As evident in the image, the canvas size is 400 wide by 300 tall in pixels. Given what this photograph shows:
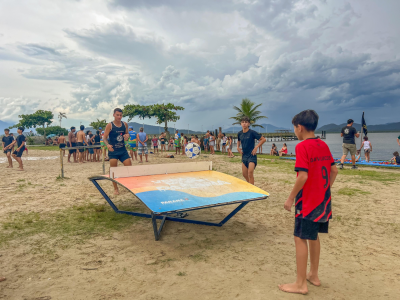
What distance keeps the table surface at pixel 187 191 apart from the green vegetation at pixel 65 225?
0.90 metres

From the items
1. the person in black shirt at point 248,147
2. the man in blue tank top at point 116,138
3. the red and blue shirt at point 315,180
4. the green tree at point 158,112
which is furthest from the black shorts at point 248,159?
the green tree at point 158,112

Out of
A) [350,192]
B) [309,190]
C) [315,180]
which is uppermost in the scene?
[315,180]

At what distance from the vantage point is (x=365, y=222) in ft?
17.2

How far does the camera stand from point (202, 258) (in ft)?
12.4

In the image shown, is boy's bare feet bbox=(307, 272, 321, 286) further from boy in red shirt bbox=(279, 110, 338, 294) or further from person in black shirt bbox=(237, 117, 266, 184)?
person in black shirt bbox=(237, 117, 266, 184)

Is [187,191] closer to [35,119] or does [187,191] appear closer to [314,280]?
[314,280]

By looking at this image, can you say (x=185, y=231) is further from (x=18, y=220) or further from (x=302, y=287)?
(x=18, y=220)

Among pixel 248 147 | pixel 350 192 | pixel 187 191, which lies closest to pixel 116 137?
pixel 187 191

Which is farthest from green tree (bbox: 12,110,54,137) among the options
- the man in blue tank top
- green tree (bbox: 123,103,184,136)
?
the man in blue tank top

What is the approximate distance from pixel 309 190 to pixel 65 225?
4.49 m

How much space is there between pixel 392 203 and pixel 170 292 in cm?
614

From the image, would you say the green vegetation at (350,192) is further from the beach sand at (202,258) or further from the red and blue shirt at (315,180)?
the red and blue shirt at (315,180)

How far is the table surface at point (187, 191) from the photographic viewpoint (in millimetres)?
3883

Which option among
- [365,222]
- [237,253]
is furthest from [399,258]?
[237,253]
